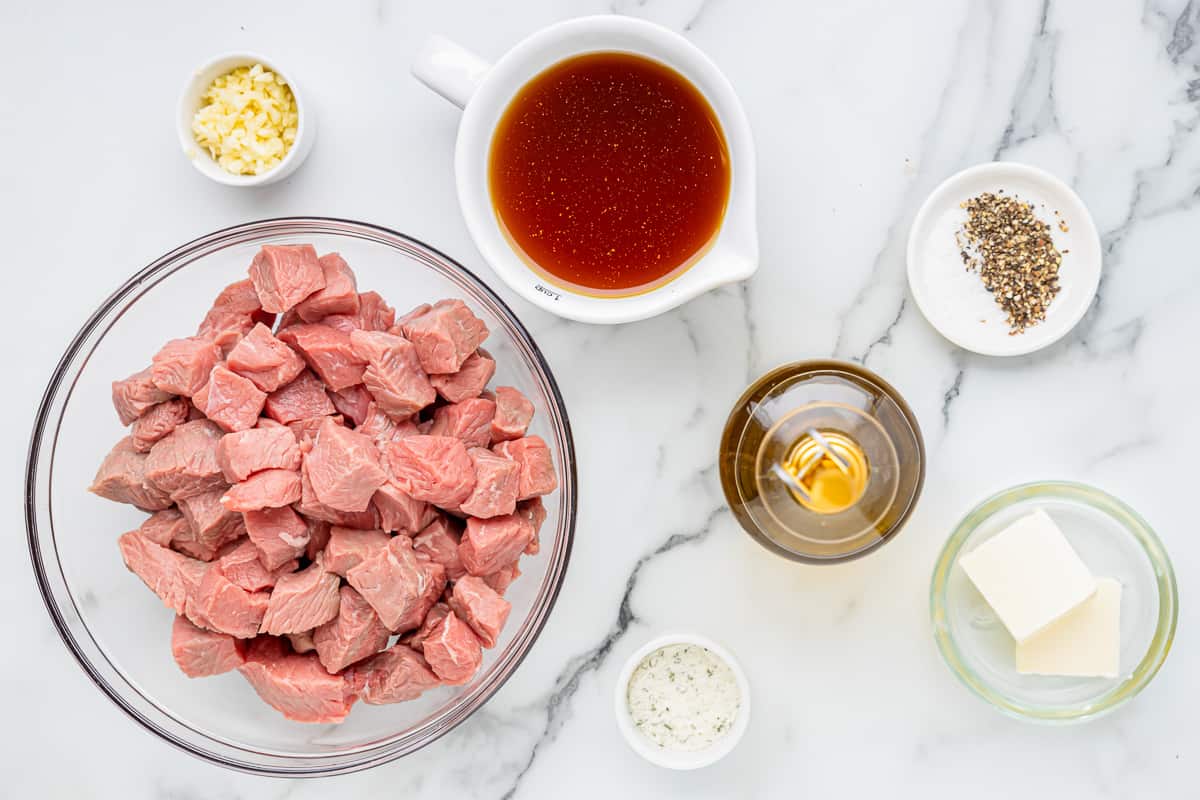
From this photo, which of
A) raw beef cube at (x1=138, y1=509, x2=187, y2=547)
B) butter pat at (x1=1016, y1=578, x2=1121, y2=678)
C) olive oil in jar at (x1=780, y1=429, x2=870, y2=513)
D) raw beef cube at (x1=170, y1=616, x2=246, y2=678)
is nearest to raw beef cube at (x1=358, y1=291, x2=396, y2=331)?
raw beef cube at (x1=138, y1=509, x2=187, y2=547)

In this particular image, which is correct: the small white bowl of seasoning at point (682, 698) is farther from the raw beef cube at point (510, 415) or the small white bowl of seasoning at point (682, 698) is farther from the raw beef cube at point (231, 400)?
the raw beef cube at point (231, 400)

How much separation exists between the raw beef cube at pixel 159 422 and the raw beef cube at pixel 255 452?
12cm

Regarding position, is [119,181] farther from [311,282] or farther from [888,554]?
[888,554]

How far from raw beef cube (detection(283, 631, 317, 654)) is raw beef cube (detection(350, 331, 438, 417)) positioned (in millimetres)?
381

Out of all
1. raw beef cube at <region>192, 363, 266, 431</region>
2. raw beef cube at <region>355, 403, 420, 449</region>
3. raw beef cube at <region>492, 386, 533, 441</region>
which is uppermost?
raw beef cube at <region>192, 363, 266, 431</region>

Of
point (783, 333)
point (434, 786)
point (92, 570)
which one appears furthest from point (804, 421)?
point (92, 570)

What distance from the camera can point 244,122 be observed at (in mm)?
1702

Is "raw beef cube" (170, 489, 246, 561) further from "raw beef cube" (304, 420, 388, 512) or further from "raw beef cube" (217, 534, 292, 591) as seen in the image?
"raw beef cube" (304, 420, 388, 512)

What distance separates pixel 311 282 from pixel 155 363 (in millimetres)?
270

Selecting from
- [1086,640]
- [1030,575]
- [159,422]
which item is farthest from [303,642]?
[1086,640]

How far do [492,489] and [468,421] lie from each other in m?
0.13

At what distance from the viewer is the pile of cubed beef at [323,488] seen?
1459mm

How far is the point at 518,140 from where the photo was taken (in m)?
1.61

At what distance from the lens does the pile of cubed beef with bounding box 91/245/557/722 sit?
4.79 feet
